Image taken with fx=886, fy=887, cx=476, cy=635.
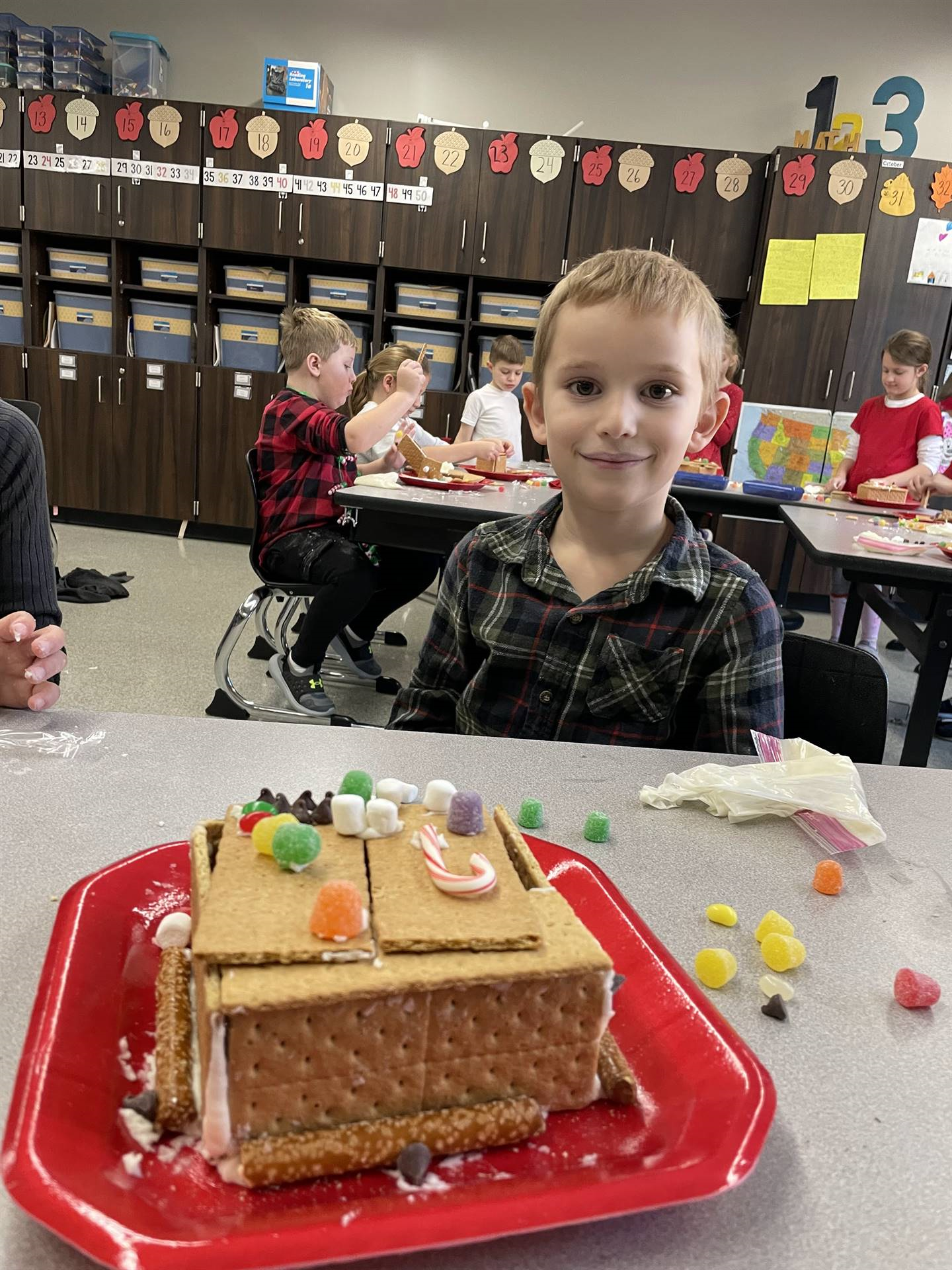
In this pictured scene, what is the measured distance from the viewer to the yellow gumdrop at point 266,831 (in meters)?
0.50

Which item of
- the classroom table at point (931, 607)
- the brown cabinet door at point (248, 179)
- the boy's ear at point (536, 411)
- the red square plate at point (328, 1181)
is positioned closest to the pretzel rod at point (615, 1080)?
the red square plate at point (328, 1181)

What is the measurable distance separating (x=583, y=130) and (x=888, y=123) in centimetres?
173

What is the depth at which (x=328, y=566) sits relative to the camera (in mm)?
2705

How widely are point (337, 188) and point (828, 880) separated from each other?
5024mm

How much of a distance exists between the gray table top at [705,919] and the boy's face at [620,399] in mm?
352

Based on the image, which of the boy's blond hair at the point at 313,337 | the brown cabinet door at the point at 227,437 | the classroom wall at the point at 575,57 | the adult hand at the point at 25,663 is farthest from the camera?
the brown cabinet door at the point at 227,437

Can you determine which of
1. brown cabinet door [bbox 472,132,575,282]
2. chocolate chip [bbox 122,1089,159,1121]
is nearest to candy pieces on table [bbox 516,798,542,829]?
chocolate chip [bbox 122,1089,159,1121]

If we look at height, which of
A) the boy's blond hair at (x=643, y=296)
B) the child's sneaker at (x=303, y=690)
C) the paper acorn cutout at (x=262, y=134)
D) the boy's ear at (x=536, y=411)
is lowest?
the child's sneaker at (x=303, y=690)

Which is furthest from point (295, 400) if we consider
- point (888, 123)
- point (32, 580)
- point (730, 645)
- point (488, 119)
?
point (888, 123)

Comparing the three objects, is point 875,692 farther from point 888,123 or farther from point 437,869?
point 888,123

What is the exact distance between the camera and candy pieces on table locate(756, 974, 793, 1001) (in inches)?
22.4

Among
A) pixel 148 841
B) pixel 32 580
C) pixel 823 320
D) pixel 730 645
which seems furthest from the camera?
pixel 823 320

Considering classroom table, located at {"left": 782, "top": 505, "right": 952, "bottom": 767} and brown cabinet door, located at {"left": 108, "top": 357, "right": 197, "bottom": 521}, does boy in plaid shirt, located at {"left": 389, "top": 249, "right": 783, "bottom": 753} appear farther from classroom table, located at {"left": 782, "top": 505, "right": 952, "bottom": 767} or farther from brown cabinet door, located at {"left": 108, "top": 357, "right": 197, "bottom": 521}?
brown cabinet door, located at {"left": 108, "top": 357, "right": 197, "bottom": 521}

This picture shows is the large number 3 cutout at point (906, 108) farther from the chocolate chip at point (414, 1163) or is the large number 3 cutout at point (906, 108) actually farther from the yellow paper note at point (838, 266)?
the chocolate chip at point (414, 1163)
